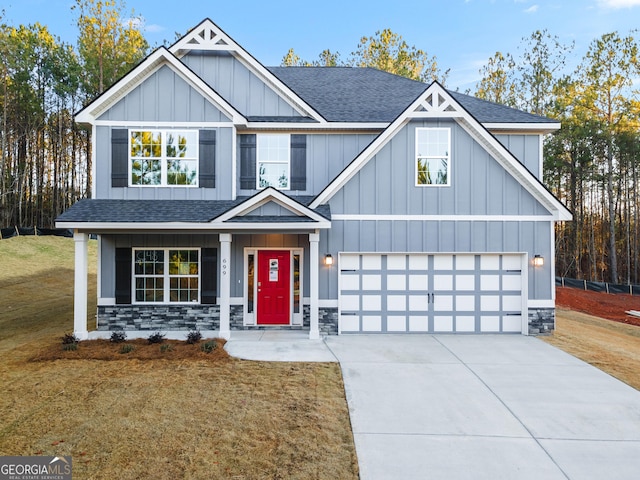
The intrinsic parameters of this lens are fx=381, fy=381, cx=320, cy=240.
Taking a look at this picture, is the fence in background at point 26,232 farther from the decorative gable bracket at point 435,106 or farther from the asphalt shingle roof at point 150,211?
the decorative gable bracket at point 435,106

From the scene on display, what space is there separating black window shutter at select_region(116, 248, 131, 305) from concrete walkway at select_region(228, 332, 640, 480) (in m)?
3.49

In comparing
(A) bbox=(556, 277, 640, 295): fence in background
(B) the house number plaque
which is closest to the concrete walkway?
(B) the house number plaque

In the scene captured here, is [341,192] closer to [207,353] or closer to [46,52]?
[207,353]

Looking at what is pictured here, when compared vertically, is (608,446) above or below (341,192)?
below

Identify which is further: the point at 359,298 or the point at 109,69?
the point at 109,69

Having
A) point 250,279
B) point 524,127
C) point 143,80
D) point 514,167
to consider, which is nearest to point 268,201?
point 250,279

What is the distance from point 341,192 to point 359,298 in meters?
2.81

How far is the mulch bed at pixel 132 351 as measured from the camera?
775 centimetres

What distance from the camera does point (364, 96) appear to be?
1252cm

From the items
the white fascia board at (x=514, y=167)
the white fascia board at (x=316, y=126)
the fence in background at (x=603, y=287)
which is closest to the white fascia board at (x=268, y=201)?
the white fascia board at (x=316, y=126)

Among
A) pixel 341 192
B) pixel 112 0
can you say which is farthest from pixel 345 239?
pixel 112 0

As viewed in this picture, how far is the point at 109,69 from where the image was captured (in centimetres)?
2633

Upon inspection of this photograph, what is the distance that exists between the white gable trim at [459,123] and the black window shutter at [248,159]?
7.20 feet

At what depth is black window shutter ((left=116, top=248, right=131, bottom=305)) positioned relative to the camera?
395 inches
